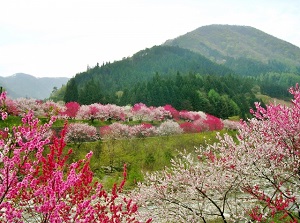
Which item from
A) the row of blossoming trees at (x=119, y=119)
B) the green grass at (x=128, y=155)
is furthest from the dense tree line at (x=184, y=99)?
the green grass at (x=128, y=155)

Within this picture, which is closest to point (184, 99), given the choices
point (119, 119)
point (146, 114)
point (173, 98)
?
point (173, 98)

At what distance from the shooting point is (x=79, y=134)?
34375 millimetres

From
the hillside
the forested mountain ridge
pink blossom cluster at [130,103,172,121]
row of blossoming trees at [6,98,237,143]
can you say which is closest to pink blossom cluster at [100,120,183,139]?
row of blossoming trees at [6,98,237,143]

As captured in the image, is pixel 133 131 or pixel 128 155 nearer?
pixel 128 155

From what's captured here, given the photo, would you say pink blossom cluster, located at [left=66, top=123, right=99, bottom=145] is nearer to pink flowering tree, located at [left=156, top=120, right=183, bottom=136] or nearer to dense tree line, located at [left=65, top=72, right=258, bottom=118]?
pink flowering tree, located at [left=156, top=120, right=183, bottom=136]

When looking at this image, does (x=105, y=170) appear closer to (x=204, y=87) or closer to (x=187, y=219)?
(x=187, y=219)

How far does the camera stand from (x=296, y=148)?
8.21m

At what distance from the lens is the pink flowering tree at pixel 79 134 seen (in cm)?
3366

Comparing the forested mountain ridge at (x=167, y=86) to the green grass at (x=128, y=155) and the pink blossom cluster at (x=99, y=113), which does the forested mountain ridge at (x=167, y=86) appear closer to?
the pink blossom cluster at (x=99, y=113)

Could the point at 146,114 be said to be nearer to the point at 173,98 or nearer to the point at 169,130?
the point at 169,130

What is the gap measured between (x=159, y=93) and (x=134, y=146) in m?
43.0

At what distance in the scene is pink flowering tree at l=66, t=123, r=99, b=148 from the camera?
110 ft

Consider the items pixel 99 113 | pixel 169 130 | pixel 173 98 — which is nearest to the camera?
pixel 169 130

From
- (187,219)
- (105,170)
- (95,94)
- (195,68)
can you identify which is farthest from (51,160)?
(195,68)
